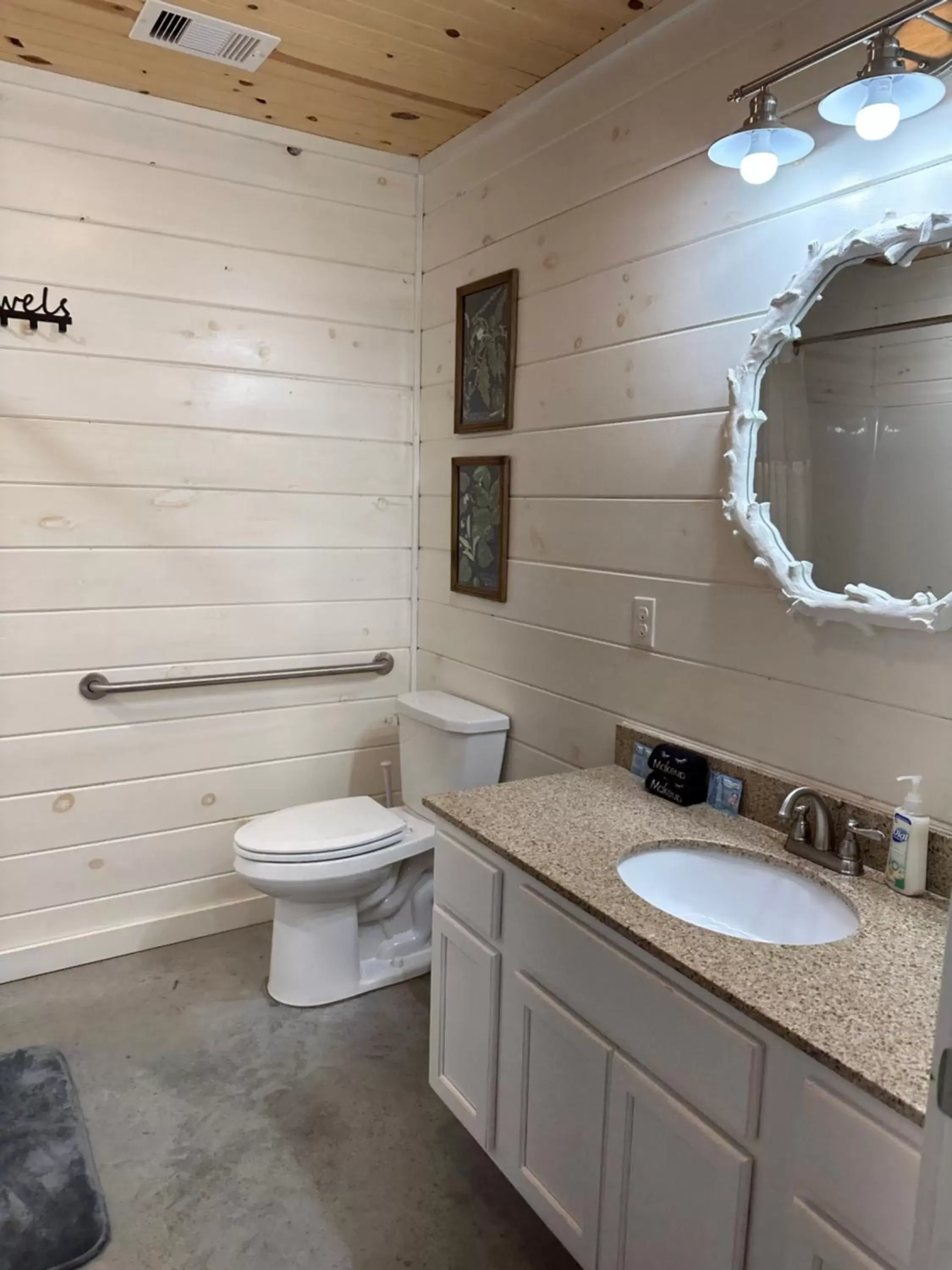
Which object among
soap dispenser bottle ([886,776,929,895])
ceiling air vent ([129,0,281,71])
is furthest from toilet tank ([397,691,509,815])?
ceiling air vent ([129,0,281,71])

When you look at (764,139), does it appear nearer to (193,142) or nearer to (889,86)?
(889,86)

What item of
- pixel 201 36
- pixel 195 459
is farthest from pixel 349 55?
pixel 195 459

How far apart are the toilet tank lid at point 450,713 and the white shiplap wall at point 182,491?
35 centimetres

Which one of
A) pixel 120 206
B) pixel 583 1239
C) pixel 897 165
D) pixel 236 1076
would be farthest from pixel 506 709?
pixel 120 206

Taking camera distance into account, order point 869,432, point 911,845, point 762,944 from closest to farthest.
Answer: point 762,944
point 911,845
point 869,432

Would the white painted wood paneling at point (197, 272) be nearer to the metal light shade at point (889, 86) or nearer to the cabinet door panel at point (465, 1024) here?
the metal light shade at point (889, 86)

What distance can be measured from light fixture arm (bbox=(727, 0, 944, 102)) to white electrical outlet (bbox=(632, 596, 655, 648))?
38.7 inches

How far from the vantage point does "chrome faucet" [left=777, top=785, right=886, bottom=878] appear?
5.00ft

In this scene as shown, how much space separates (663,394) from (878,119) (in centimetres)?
69

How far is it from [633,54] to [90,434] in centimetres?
168

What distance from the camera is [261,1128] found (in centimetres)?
200

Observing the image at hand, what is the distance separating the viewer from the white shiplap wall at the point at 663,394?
155cm

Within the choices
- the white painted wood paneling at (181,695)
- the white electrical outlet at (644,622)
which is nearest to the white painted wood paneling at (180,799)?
the white painted wood paneling at (181,695)

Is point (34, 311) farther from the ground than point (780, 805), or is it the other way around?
point (34, 311)
